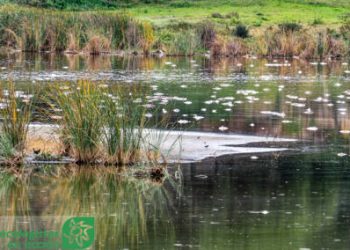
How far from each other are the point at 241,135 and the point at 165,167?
161 inches

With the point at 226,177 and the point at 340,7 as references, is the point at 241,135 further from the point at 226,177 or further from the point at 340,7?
the point at 340,7

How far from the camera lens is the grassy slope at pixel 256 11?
56500 millimetres

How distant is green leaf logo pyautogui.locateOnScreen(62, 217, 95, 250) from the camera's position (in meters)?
10.3

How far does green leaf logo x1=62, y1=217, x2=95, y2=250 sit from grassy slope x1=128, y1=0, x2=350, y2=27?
41985mm

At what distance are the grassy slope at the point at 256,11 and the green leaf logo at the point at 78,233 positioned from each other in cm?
4199

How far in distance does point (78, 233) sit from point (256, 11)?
51961 millimetres

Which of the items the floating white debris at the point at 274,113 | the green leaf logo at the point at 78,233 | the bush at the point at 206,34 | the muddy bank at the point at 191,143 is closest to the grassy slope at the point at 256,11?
the bush at the point at 206,34

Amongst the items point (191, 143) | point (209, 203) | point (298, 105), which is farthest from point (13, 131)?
point (298, 105)

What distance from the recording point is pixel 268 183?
541 inches

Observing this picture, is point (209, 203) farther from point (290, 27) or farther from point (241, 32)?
point (290, 27)

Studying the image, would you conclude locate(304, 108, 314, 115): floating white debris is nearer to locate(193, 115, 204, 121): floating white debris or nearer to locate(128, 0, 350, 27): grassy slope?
locate(193, 115, 204, 121): floating white debris

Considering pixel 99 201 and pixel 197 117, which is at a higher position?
pixel 99 201

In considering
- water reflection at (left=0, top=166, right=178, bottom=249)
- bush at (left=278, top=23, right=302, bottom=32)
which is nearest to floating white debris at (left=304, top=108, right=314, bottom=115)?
water reflection at (left=0, top=166, right=178, bottom=249)

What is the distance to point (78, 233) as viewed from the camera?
10.8m
